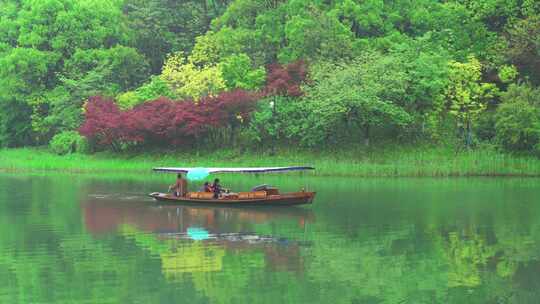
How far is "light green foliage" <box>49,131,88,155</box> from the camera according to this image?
53312mm

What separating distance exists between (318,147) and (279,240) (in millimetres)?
25704

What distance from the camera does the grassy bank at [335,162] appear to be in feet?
139

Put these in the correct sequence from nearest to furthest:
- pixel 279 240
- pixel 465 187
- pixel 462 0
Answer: pixel 279 240, pixel 465 187, pixel 462 0

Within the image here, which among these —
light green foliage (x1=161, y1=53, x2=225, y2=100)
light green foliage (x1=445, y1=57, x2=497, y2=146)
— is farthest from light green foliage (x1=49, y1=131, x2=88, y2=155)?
light green foliage (x1=445, y1=57, x2=497, y2=146)

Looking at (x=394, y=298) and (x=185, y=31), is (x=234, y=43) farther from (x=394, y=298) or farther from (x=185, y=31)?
(x=394, y=298)

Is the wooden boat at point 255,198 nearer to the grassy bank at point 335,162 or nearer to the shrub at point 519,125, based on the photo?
the grassy bank at point 335,162

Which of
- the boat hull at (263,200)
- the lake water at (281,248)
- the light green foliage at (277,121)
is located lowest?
the lake water at (281,248)

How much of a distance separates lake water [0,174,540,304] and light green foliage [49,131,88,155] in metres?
17.2

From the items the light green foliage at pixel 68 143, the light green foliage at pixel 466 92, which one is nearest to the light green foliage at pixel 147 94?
the light green foliage at pixel 68 143

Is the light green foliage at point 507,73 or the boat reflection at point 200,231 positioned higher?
the light green foliage at point 507,73

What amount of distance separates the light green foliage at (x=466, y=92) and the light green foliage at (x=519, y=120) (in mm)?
2163

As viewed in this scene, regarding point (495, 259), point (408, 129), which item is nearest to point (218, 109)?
point (408, 129)

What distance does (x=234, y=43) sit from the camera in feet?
182

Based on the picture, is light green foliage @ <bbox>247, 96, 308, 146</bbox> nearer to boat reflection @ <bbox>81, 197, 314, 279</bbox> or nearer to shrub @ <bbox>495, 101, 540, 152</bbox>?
shrub @ <bbox>495, 101, 540, 152</bbox>
